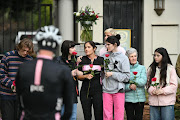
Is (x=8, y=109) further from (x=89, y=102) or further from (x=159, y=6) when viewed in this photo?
(x=159, y=6)

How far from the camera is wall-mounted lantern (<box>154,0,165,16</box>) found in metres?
11.0

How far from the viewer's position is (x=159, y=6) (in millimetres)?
11000

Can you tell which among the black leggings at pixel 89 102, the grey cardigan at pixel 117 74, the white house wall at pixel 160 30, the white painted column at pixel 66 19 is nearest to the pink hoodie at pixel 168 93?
the grey cardigan at pixel 117 74

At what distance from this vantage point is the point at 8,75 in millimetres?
5457

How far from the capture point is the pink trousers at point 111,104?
19.8 feet

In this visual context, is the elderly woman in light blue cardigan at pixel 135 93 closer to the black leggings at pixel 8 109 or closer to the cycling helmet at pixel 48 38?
the black leggings at pixel 8 109

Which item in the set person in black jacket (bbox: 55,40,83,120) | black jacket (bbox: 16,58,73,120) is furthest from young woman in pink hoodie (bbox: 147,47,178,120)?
black jacket (bbox: 16,58,73,120)

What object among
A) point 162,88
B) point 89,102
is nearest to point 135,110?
point 162,88

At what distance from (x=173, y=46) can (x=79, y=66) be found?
6066 millimetres

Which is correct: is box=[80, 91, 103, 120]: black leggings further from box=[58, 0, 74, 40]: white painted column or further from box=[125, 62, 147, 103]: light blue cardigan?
box=[58, 0, 74, 40]: white painted column

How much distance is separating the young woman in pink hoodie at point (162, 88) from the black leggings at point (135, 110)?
0.23m

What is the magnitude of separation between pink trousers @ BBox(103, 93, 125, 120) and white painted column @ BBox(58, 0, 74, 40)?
531 cm

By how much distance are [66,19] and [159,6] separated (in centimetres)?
288

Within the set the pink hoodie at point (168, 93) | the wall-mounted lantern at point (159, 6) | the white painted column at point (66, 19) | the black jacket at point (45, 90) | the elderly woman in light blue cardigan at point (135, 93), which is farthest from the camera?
the white painted column at point (66, 19)
